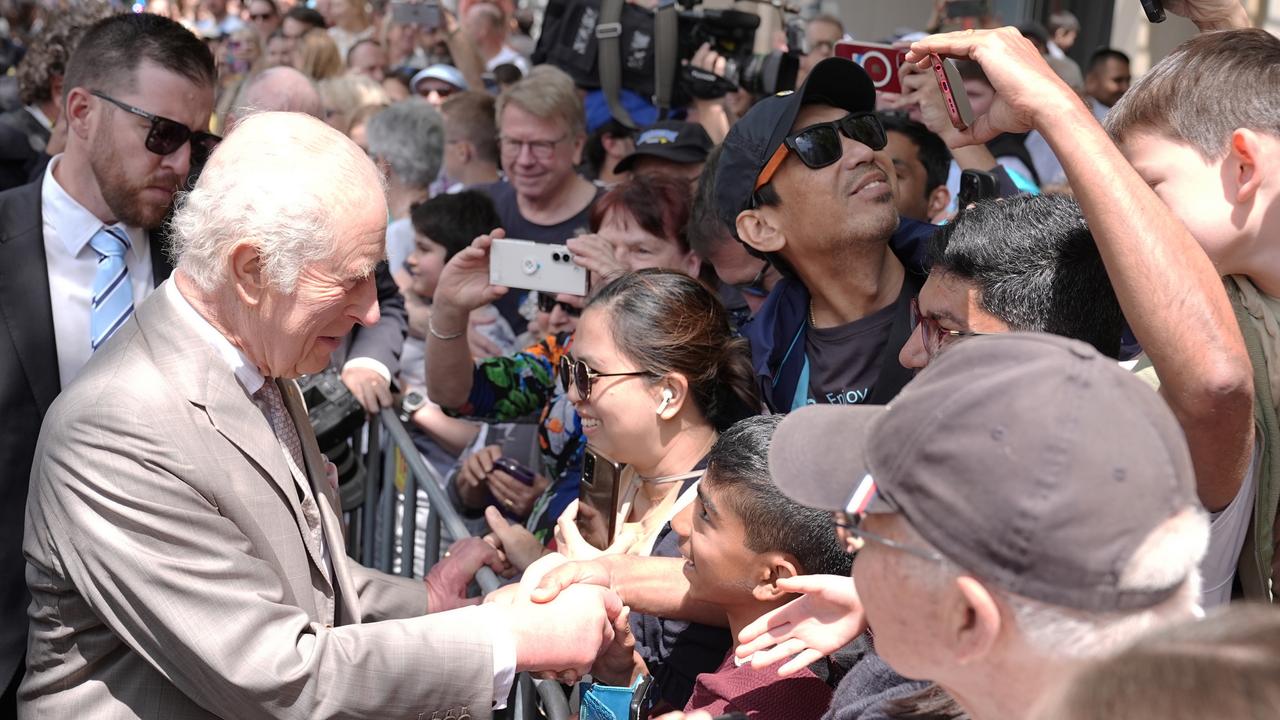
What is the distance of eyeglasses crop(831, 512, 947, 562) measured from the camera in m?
1.34

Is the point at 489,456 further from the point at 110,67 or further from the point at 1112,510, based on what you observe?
the point at 1112,510

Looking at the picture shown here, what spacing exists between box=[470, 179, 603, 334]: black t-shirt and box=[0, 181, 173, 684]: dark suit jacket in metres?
2.04

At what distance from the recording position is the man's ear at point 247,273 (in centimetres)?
227

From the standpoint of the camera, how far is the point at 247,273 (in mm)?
2301

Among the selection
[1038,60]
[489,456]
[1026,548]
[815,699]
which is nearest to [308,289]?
[815,699]

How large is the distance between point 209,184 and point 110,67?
1.61 meters

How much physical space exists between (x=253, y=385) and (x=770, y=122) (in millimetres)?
1477

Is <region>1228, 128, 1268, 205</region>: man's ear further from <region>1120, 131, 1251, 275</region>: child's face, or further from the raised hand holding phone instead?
the raised hand holding phone

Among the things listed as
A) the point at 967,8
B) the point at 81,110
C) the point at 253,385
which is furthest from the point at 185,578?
the point at 967,8

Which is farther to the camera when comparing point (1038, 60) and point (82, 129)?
point (82, 129)

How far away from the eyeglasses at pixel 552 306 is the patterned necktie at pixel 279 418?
1605 millimetres

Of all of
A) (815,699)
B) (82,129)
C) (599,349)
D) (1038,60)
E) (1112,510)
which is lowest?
(815,699)

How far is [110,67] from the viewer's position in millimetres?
3627

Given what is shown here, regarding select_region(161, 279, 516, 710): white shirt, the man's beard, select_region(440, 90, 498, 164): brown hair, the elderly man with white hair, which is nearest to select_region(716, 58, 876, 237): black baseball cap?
the elderly man with white hair
